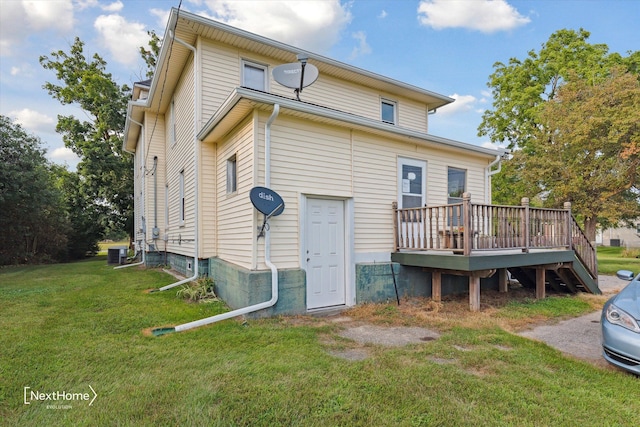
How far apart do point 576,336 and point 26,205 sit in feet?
59.8

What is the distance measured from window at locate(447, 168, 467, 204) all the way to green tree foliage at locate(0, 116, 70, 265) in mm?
15141

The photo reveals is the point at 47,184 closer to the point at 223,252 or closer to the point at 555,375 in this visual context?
the point at 223,252

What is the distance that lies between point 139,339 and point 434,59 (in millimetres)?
12101

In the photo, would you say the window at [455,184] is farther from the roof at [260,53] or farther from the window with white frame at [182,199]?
the window with white frame at [182,199]

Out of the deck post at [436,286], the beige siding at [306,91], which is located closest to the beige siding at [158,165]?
the beige siding at [306,91]

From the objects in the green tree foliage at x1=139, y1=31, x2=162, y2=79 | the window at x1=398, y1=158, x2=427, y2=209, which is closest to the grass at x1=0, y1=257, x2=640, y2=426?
the window at x1=398, y1=158, x2=427, y2=209

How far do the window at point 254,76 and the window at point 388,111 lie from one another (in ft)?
13.5

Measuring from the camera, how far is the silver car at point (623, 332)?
3.28 meters

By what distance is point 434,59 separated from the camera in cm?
1178

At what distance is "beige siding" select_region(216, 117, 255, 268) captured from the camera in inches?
225

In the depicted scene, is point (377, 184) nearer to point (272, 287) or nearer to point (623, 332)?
point (272, 287)

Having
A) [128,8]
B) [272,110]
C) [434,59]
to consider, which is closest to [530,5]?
[434,59]

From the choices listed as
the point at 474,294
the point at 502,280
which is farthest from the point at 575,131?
the point at 474,294

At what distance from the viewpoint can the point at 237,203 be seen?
628 cm
